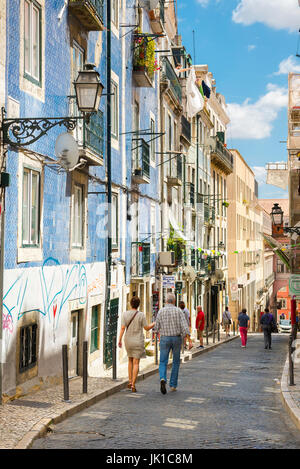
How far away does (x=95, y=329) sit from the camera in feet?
54.6

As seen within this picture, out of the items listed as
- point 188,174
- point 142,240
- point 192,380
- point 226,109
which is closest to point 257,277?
point 226,109

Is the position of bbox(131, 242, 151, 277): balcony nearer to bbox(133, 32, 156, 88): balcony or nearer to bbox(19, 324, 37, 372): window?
bbox(133, 32, 156, 88): balcony

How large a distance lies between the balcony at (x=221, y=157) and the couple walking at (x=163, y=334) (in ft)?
110

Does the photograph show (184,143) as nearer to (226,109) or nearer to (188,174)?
(188,174)

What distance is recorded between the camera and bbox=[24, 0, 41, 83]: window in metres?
11.6

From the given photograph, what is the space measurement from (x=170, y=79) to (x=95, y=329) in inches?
584

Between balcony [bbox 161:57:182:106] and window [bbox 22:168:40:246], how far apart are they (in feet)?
53.9

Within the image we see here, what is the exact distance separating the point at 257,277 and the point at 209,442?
203 ft

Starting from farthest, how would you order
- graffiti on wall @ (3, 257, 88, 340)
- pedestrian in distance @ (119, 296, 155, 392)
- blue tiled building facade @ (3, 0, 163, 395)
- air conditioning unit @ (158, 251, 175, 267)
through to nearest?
air conditioning unit @ (158, 251, 175, 267) → pedestrian in distance @ (119, 296, 155, 392) → blue tiled building facade @ (3, 0, 163, 395) → graffiti on wall @ (3, 257, 88, 340)

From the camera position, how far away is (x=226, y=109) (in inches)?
2153

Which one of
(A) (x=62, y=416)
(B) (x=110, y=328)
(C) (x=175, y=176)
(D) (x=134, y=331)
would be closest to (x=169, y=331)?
(D) (x=134, y=331)

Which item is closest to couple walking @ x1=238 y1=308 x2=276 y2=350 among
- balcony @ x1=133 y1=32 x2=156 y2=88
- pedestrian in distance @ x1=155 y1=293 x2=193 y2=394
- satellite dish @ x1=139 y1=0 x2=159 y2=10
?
balcony @ x1=133 y1=32 x2=156 y2=88

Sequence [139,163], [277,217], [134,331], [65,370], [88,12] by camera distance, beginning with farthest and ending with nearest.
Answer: [277,217], [139,163], [88,12], [134,331], [65,370]

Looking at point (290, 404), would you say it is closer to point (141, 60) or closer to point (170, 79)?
point (141, 60)
